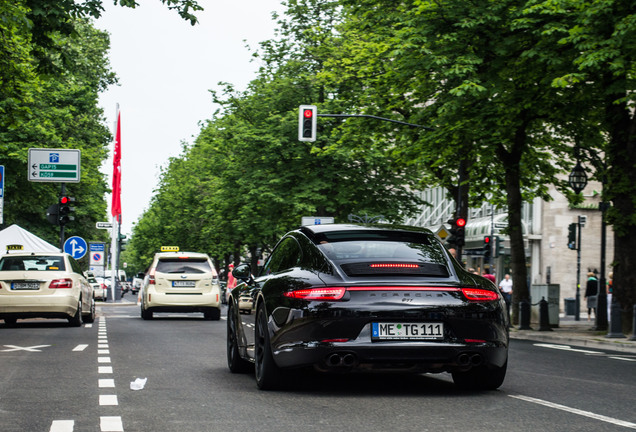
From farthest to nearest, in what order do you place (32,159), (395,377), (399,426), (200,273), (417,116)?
(32,159) → (200,273) → (417,116) → (395,377) → (399,426)

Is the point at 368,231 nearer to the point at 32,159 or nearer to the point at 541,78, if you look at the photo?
the point at 541,78

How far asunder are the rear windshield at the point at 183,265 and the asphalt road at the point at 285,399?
13369mm

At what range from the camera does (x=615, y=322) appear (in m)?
21.5

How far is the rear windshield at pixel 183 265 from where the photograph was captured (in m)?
27.8

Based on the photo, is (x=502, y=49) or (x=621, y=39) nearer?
(x=621, y=39)

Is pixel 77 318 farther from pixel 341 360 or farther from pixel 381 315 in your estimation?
pixel 381 315

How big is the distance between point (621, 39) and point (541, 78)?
10.8ft

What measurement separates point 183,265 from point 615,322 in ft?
37.1

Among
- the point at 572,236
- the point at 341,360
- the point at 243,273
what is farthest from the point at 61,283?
the point at 572,236

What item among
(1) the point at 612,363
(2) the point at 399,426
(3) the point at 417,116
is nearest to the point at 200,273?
(3) the point at 417,116

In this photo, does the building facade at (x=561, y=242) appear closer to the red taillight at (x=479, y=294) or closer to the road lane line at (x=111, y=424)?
the red taillight at (x=479, y=294)

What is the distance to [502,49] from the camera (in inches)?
858

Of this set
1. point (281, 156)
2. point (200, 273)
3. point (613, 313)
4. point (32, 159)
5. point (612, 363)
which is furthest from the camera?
point (281, 156)

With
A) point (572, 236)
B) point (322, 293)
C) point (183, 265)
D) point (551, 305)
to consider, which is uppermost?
point (572, 236)
